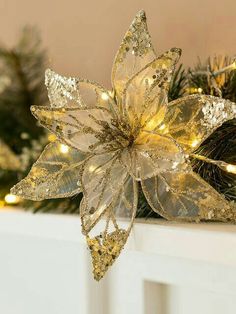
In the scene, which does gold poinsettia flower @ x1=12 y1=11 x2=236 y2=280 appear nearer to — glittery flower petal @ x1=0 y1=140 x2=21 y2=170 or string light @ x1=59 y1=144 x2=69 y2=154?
string light @ x1=59 y1=144 x2=69 y2=154

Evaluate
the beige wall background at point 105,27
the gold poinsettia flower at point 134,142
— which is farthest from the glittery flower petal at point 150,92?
the beige wall background at point 105,27

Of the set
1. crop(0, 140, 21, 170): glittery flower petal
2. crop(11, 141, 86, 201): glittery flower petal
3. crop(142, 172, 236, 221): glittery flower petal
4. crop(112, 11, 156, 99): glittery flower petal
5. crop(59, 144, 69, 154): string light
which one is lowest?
crop(142, 172, 236, 221): glittery flower petal

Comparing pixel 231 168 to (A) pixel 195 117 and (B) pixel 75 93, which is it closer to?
(A) pixel 195 117

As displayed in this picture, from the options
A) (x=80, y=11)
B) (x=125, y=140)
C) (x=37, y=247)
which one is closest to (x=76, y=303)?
(x=37, y=247)

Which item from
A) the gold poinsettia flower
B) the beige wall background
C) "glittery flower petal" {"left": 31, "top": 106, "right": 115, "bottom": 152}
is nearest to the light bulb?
the gold poinsettia flower

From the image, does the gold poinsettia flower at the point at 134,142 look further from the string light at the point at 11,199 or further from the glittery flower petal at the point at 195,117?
the string light at the point at 11,199

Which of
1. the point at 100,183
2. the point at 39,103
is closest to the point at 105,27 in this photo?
the point at 39,103

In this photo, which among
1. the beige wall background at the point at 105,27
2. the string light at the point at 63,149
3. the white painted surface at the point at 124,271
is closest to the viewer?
the white painted surface at the point at 124,271
